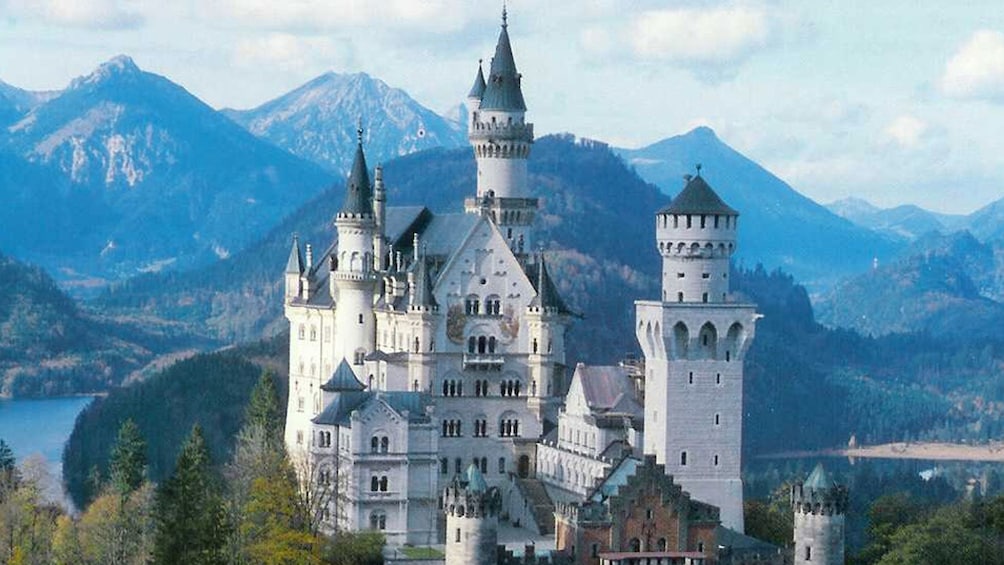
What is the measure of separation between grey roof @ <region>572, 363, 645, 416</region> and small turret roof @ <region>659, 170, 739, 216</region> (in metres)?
10.8

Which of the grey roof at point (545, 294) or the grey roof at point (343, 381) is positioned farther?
the grey roof at point (545, 294)

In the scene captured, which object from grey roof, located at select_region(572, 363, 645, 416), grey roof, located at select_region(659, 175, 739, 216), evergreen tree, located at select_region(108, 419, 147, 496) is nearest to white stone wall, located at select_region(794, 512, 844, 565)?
grey roof, located at select_region(572, 363, 645, 416)

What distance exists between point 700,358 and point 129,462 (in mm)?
36906

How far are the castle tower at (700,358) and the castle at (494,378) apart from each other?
90 millimetres

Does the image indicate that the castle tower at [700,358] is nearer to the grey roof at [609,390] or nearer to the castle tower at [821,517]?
the grey roof at [609,390]

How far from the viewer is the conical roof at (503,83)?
433ft

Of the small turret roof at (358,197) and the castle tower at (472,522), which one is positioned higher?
the small turret roof at (358,197)

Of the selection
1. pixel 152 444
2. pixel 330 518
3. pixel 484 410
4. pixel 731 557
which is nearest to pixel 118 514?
pixel 330 518

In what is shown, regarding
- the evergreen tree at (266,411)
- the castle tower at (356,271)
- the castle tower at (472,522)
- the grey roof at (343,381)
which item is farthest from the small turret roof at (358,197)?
the castle tower at (472,522)

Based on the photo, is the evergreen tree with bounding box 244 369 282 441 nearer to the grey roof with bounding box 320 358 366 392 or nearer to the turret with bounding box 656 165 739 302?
the grey roof with bounding box 320 358 366 392

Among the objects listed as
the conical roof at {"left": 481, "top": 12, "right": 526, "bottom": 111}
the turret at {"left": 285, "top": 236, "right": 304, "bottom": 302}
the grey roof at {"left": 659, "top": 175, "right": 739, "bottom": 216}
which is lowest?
the turret at {"left": 285, "top": 236, "right": 304, "bottom": 302}

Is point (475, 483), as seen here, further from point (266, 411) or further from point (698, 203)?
point (266, 411)

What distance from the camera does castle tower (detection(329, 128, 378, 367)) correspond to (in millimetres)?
125562

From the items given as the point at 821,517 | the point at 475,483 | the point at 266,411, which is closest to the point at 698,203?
the point at 821,517
